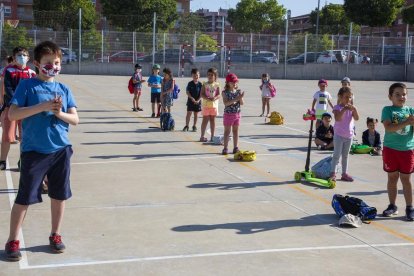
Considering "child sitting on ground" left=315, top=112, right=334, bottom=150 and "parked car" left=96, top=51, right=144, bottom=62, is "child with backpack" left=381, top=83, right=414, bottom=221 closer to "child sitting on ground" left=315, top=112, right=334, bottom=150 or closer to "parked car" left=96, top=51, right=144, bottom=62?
"child sitting on ground" left=315, top=112, right=334, bottom=150

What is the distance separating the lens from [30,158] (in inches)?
219

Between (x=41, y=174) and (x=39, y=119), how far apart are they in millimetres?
506

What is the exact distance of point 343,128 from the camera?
952 cm

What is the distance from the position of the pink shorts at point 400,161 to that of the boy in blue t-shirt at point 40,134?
3943 mm

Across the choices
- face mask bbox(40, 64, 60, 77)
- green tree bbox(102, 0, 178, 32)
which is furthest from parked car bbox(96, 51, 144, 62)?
face mask bbox(40, 64, 60, 77)

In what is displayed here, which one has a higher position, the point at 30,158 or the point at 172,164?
the point at 30,158

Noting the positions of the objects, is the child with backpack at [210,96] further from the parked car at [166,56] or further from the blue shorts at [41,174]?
the parked car at [166,56]

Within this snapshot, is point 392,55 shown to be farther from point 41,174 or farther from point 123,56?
point 41,174

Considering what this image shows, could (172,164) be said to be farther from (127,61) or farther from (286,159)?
(127,61)

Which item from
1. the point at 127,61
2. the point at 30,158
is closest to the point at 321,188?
the point at 30,158

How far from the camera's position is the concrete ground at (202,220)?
5.66 metres

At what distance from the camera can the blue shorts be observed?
5527mm

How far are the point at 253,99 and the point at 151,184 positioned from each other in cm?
1697

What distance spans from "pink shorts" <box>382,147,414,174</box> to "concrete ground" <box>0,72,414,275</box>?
63 cm
